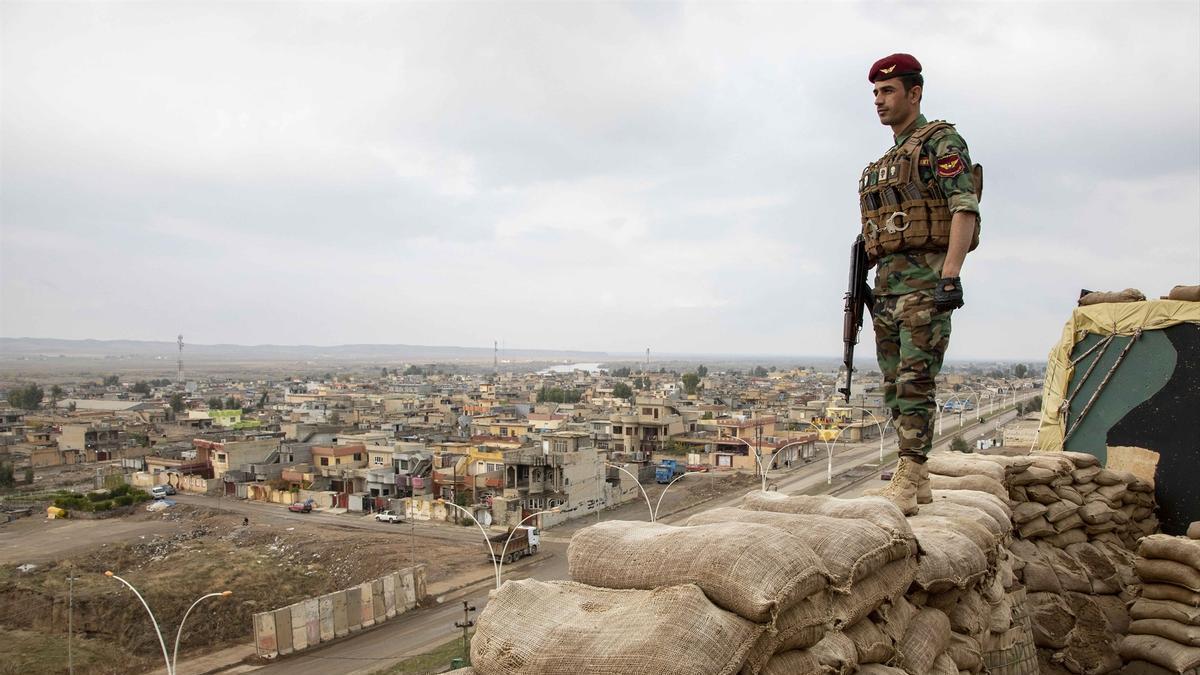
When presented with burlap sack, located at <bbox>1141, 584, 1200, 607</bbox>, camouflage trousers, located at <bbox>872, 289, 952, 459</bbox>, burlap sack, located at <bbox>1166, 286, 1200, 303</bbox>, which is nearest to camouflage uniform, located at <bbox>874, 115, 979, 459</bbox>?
camouflage trousers, located at <bbox>872, 289, 952, 459</bbox>

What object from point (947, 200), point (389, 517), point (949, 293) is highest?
point (947, 200)

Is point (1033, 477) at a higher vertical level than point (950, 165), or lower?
lower

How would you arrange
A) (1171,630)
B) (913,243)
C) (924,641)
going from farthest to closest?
(1171,630)
(913,243)
(924,641)

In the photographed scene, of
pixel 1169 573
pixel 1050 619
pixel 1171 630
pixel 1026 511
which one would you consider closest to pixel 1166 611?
pixel 1171 630

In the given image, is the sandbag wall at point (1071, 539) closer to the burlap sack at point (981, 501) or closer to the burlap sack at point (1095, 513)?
the burlap sack at point (1095, 513)

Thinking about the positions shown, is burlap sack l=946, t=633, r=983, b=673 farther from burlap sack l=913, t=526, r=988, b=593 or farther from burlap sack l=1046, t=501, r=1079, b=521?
burlap sack l=1046, t=501, r=1079, b=521

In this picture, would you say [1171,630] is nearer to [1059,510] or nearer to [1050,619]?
[1050,619]

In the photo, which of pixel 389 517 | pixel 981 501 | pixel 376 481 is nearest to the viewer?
pixel 981 501

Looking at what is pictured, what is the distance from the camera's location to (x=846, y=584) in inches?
123

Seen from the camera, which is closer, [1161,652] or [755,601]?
[755,601]

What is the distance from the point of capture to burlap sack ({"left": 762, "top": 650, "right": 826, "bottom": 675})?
111 inches

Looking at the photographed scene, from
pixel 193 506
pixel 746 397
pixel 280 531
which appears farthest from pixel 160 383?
pixel 280 531

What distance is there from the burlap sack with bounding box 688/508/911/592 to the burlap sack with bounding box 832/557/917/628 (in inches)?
1.8

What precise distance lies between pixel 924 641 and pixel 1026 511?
276 centimetres
